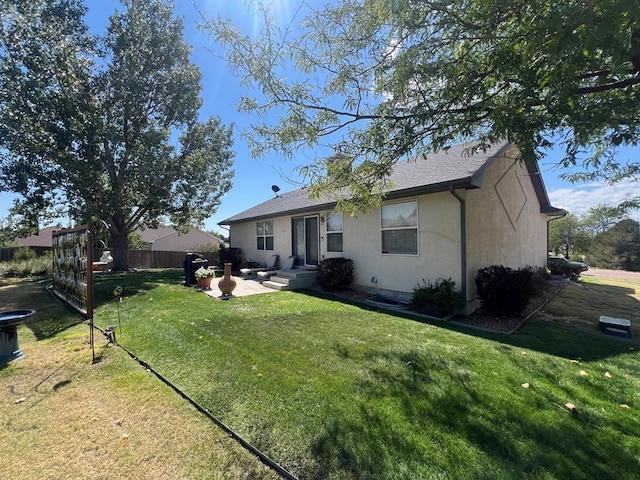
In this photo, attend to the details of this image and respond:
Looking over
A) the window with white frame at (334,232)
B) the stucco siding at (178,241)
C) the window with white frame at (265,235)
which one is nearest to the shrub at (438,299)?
the window with white frame at (334,232)

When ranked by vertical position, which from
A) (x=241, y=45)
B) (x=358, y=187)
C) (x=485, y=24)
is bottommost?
(x=358, y=187)

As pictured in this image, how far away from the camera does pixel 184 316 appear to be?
6375 mm

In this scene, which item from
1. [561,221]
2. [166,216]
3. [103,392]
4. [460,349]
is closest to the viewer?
[103,392]

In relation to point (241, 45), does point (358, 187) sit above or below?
below

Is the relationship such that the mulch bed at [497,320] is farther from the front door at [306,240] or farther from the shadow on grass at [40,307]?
the shadow on grass at [40,307]

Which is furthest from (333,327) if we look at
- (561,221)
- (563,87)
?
(561,221)

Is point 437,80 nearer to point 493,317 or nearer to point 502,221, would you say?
point 493,317

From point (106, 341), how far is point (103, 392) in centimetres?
204

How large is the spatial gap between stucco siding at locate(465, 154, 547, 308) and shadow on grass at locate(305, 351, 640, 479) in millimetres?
4357

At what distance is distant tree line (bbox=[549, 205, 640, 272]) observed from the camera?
2334 centimetres

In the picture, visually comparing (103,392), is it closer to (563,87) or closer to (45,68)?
(563,87)

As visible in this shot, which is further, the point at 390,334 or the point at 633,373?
the point at 390,334

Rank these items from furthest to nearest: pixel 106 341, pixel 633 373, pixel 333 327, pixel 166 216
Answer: pixel 166 216 → pixel 333 327 → pixel 106 341 → pixel 633 373

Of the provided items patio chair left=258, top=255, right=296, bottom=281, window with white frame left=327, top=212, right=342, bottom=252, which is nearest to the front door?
patio chair left=258, top=255, right=296, bottom=281
